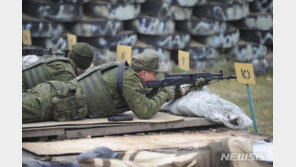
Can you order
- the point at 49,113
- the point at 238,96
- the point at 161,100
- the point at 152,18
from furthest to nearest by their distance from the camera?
the point at 152,18, the point at 238,96, the point at 161,100, the point at 49,113

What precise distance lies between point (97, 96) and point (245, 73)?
154 cm

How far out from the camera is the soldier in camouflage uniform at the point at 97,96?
5.31m

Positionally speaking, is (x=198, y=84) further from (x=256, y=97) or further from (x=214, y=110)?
(x=256, y=97)

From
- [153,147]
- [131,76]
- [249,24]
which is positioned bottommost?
[153,147]

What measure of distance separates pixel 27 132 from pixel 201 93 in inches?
76.8

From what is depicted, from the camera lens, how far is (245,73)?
19.5ft

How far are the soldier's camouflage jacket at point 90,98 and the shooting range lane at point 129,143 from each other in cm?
40

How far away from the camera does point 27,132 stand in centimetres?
503

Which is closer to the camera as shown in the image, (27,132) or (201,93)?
(27,132)

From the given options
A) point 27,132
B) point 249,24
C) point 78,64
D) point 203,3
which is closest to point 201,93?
point 78,64

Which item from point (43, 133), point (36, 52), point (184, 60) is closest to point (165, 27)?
point (36, 52)

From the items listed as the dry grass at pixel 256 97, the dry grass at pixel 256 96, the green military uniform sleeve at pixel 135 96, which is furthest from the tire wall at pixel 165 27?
the green military uniform sleeve at pixel 135 96

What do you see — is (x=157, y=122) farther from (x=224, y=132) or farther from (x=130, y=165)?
(x=130, y=165)

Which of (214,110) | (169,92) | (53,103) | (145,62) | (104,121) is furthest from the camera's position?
(169,92)
